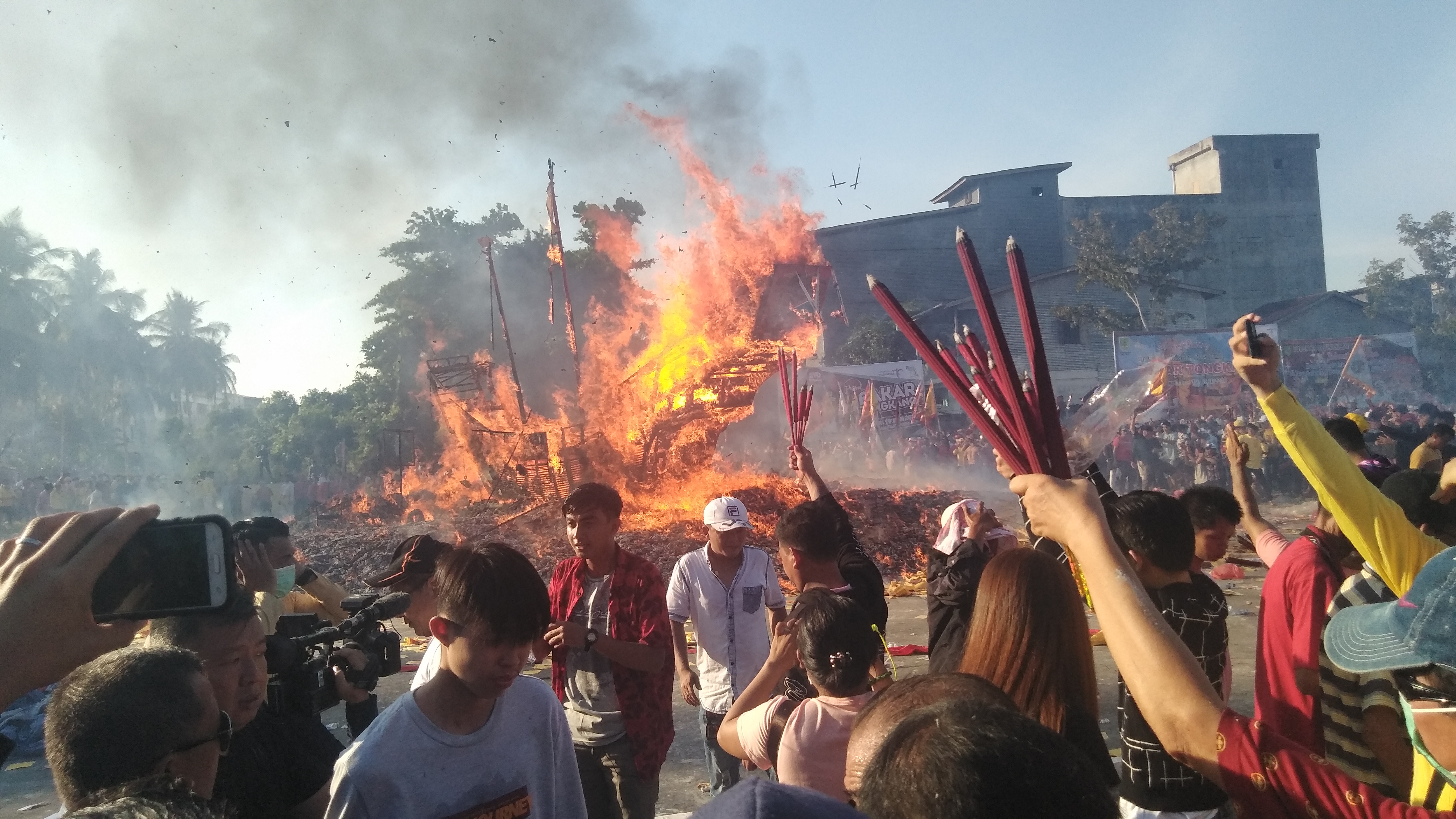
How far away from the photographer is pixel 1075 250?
113 feet

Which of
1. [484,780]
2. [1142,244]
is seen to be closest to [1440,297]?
Answer: [1142,244]

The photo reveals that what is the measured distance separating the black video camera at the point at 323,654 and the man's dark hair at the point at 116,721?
824 millimetres

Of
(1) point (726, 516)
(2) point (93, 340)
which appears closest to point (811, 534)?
(1) point (726, 516)

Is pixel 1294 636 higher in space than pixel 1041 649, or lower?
lower

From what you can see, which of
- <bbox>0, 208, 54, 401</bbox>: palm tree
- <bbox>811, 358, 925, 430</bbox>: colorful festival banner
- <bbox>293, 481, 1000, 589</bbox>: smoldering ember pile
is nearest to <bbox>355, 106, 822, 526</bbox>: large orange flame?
<bbox>293, 481, 1000, 589</bbox>: smoldering ember pile

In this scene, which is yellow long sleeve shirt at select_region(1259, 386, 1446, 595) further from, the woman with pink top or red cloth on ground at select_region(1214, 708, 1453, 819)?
the woman with pink top

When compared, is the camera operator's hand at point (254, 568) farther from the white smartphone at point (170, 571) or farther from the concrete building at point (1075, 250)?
the concrete building at point (1075, 250)

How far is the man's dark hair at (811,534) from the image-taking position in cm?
419

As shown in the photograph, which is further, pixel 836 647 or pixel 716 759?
pixel 716 759

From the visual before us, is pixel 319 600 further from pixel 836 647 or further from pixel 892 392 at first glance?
pixel 892 392

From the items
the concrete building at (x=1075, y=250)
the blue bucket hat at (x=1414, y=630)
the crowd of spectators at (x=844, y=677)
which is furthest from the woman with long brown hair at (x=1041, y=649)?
Answer: the concrete building at (x=1075, y=250)

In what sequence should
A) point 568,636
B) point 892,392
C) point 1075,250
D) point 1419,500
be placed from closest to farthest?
point 1419,500
point 568,636
point 892,392
point 1075,250

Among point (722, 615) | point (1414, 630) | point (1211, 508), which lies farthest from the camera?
point (722, 615)

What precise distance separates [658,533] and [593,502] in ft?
37.8
